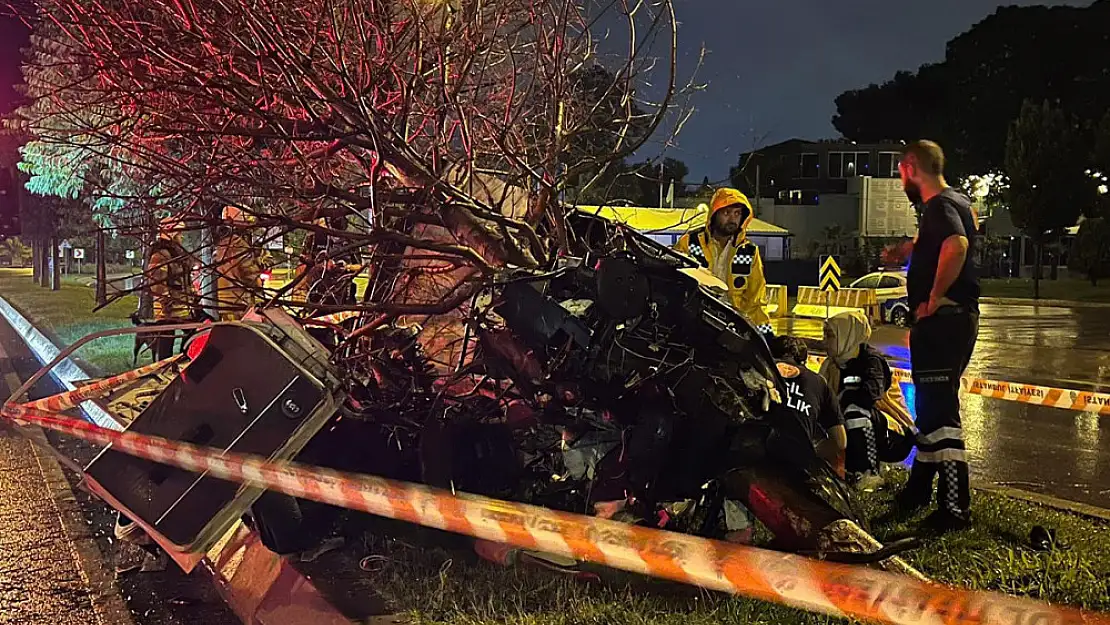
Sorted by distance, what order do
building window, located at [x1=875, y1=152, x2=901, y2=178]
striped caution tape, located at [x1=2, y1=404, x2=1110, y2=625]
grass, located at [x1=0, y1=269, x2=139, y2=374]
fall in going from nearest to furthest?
Result: 1. striped caution tape, located at [x1=2, y1=404, x2=1110, y2=625]
2. grass, located at [x1=0, y1=269, x2=139, y2=374]
3. building window, located at [x1=875, y1=152, x2=901, y2=178]

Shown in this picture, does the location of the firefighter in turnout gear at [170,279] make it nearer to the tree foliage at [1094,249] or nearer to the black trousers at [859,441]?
the black trousers at [859,441]

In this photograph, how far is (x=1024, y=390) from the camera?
27.2ft

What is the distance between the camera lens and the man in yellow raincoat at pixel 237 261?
5.16 meters

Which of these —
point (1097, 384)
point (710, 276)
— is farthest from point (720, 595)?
point (1097, 384)

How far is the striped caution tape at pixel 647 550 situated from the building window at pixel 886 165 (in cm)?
5156

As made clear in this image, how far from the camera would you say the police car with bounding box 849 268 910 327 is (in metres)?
23.3

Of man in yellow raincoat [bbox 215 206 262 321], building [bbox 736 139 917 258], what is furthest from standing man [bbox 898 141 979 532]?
building [bbox 736 139 917 258]

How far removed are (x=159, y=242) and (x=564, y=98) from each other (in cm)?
244

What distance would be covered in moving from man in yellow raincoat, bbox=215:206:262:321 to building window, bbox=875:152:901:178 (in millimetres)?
49296

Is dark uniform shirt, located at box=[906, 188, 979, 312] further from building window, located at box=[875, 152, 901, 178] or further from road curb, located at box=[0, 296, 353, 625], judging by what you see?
building window, located at box=[875, 152, 901, 178]

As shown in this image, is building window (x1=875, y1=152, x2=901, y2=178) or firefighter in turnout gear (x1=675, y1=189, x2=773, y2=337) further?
building window (x1=875, y1=152, x2=901, y2=178)

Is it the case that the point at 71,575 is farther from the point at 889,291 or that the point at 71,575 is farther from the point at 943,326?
the point at 889,291

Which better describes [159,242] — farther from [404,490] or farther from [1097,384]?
[1097,384]

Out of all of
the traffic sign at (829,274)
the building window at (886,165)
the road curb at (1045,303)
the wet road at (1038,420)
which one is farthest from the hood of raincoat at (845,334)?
Answer: the building window at (886,165)
